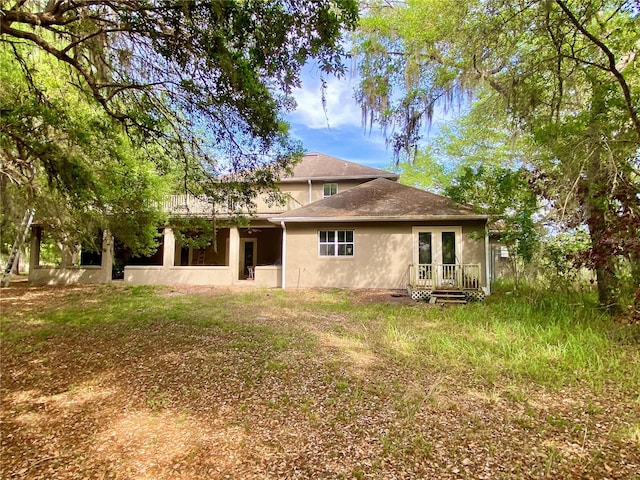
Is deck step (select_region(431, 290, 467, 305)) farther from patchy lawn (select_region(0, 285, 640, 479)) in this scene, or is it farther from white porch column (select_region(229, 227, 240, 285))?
white porch column (select_region(229, 227, 240, 285))

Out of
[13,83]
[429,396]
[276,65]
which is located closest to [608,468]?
[429,396]

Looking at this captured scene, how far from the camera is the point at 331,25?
388 cm

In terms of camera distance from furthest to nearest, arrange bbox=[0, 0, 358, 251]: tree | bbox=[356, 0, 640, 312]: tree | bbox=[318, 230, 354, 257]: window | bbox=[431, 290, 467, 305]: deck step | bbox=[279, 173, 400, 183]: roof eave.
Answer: bbox=[279, 173, 400, 183]: roof eave
bbox=[318, 230, 354, 257]: window
bbox=[431, 290, 467, 305]: deck step
bbox=[356, 0, 640, 312]: tree
bbox=[0, 0, 358, 251]: tree

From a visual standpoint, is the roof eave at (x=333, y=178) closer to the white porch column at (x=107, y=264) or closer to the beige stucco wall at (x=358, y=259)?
the beige stucco wall at (x=358, y=259)

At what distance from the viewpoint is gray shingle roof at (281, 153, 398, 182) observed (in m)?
18.1

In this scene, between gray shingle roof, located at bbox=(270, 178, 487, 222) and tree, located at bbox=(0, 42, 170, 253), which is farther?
gray shingle roof, located at bbox=(270, 178, 487, 222)

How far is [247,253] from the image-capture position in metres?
18.4

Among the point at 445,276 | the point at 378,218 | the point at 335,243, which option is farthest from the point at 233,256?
the point at 445,276

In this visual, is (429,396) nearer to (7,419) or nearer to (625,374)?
(625,374)

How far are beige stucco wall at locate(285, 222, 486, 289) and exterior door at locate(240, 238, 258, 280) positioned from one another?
4.87 meters

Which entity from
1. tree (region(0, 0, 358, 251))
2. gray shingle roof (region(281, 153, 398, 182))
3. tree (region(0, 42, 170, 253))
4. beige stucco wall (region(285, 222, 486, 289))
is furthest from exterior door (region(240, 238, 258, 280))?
tree (region(0, 0, 358, 251))

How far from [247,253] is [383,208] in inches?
323

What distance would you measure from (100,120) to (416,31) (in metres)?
9.04

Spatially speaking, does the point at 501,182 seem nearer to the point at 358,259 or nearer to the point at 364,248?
the point at 364,248
